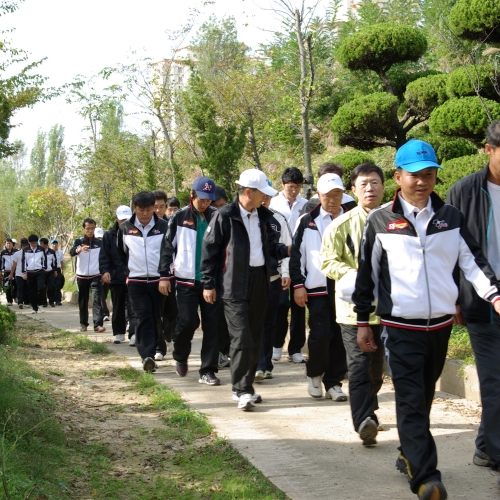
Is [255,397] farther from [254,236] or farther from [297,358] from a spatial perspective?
[297,358]

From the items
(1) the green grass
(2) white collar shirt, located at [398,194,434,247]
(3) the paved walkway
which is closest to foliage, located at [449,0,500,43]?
(1) the green grass

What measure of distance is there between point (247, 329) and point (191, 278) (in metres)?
1.61

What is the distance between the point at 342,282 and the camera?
18.8 feet

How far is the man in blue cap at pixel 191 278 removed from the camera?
8305 millimetres

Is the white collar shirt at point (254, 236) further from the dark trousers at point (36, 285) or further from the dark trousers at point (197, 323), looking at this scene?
the dark trousers at point (36, 285)

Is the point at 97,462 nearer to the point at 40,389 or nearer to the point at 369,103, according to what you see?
the point at 40,389

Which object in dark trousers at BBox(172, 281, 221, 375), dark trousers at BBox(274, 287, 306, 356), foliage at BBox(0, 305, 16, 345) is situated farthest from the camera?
foliage at BBox(0, 305, 16, 345)

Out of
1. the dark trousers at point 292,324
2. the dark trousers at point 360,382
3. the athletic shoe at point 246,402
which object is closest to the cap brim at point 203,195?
the dark trousers at point 292,324

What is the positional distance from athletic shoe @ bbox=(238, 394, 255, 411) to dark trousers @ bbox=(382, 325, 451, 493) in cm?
262

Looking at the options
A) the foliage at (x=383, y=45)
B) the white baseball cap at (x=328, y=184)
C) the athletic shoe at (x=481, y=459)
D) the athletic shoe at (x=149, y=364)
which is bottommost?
the athletic shoe at (x=481, y=459)

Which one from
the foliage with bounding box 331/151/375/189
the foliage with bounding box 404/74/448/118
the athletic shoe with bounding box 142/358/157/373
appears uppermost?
the foliage with bounding box 404/74/448/118

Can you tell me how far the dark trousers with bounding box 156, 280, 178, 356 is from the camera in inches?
407

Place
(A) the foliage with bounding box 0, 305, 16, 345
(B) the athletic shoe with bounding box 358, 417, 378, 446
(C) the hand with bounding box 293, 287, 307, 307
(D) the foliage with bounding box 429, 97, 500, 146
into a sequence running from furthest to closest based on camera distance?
(A) the foliage with bounding box 0, 305, 16, 345 → (D) the foliage with bounding box 429, 97, 500, 146 → (C) the hand with bounding box 293, 287, 307, 307 → (B) the athletic shoe with bounding box 358, 417, 378, 446

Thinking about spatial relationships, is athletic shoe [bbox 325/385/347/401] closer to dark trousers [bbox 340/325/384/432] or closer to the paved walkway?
the paved walkway
